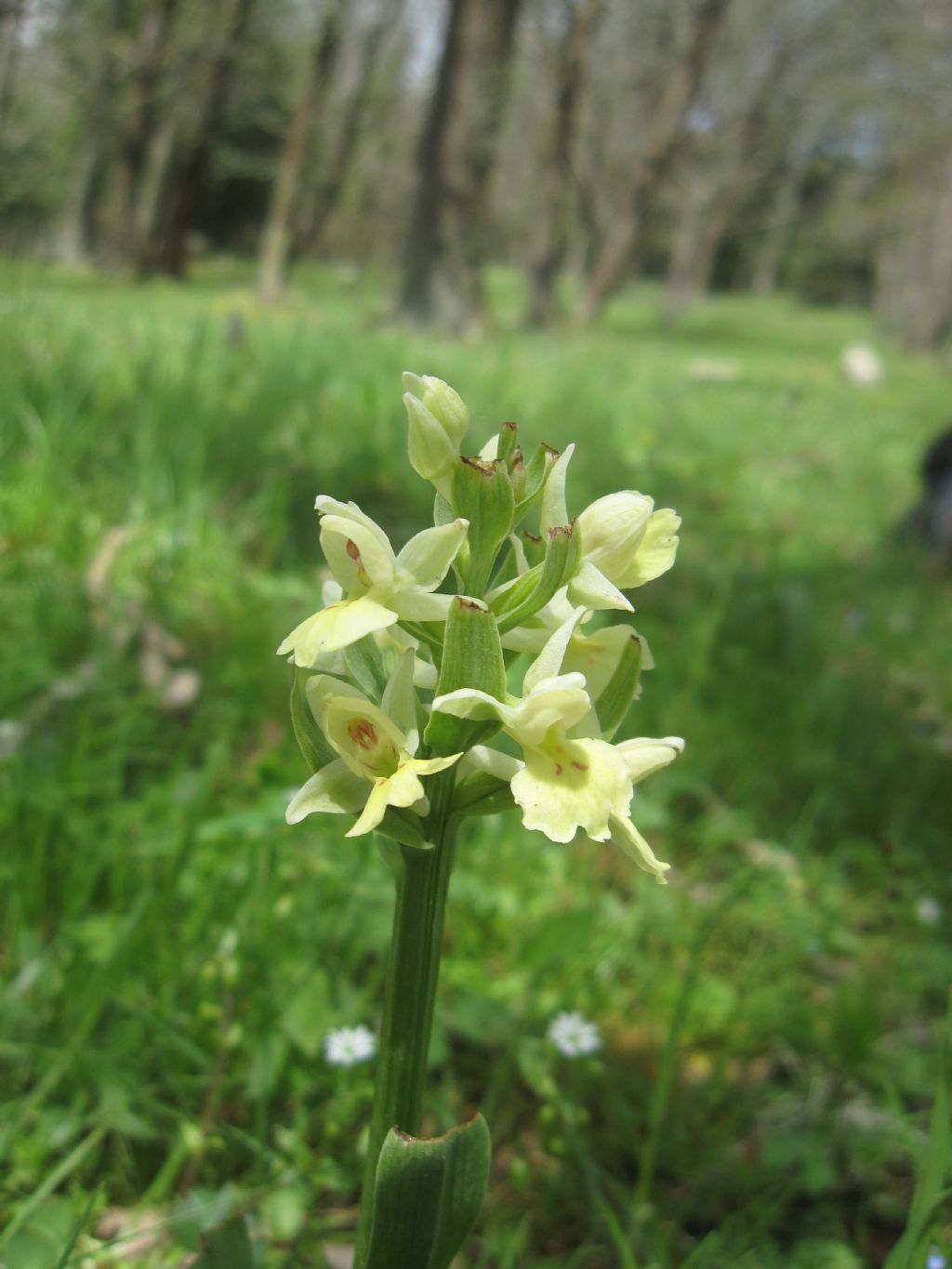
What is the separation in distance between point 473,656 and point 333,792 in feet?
0.49

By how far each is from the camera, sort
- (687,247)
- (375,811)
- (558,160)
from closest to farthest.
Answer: (375,811)
(558,160)
(687,247)

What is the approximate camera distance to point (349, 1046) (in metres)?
1.20

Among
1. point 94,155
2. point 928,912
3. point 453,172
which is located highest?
point 94,155

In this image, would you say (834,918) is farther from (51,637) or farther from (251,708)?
(51,637)

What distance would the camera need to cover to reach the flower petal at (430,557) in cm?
73

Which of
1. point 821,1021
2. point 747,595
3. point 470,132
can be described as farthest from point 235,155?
point 821,1021

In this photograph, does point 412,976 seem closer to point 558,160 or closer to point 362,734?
point 362,734

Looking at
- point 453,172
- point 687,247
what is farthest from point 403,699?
point 687,247

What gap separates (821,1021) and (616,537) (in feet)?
3.87

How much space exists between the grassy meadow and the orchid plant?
219 millimetres

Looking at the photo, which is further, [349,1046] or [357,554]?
[349,1046]

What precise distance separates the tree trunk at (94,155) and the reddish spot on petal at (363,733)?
1587 cm

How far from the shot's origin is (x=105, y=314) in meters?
Result: 6.28

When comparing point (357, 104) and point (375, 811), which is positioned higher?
point (357, 104)
